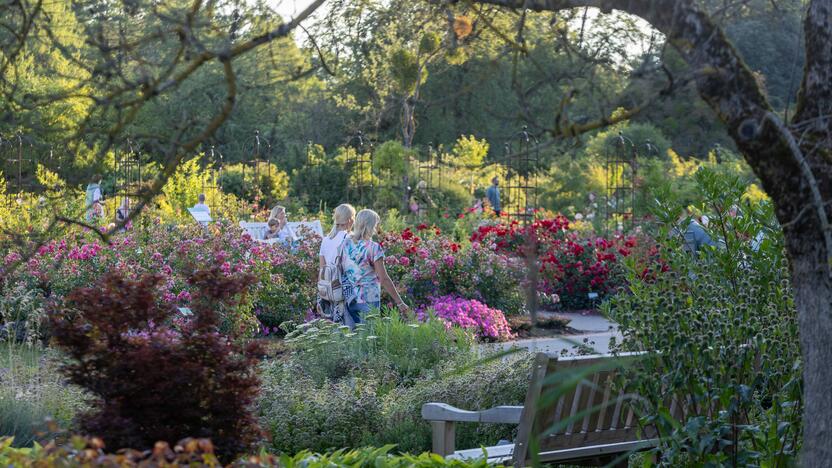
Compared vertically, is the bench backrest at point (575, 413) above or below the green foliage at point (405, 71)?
below

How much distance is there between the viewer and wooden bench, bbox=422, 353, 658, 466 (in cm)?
430

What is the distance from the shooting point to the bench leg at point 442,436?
4.93m

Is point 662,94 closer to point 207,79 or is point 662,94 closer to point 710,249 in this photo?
point 710,249

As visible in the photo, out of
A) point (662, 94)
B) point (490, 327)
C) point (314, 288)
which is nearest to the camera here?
point (662, 94)

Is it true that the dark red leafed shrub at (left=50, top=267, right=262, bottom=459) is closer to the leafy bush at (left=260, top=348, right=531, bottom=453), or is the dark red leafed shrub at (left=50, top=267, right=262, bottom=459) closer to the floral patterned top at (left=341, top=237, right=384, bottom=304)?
the leafy bush at (left=260, top=348, right=531, bottom=453)

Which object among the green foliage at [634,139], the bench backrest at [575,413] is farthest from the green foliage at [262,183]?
the bench backrest at [575,413]

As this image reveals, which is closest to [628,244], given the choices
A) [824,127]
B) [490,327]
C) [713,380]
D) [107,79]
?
[490,327]

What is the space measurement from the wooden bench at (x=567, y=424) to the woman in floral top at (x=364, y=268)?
3.08 metres

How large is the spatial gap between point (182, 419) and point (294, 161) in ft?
81.1

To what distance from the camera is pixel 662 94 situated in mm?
2518

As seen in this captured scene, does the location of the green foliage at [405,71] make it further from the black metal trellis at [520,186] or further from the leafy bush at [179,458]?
the leafy bush at [179,458]

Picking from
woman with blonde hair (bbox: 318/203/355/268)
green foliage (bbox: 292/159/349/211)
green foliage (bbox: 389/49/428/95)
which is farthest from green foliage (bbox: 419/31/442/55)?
green foliage (bbox: 292/159/349/211)

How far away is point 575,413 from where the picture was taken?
14.6 feet

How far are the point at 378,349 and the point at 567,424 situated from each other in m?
3.65
